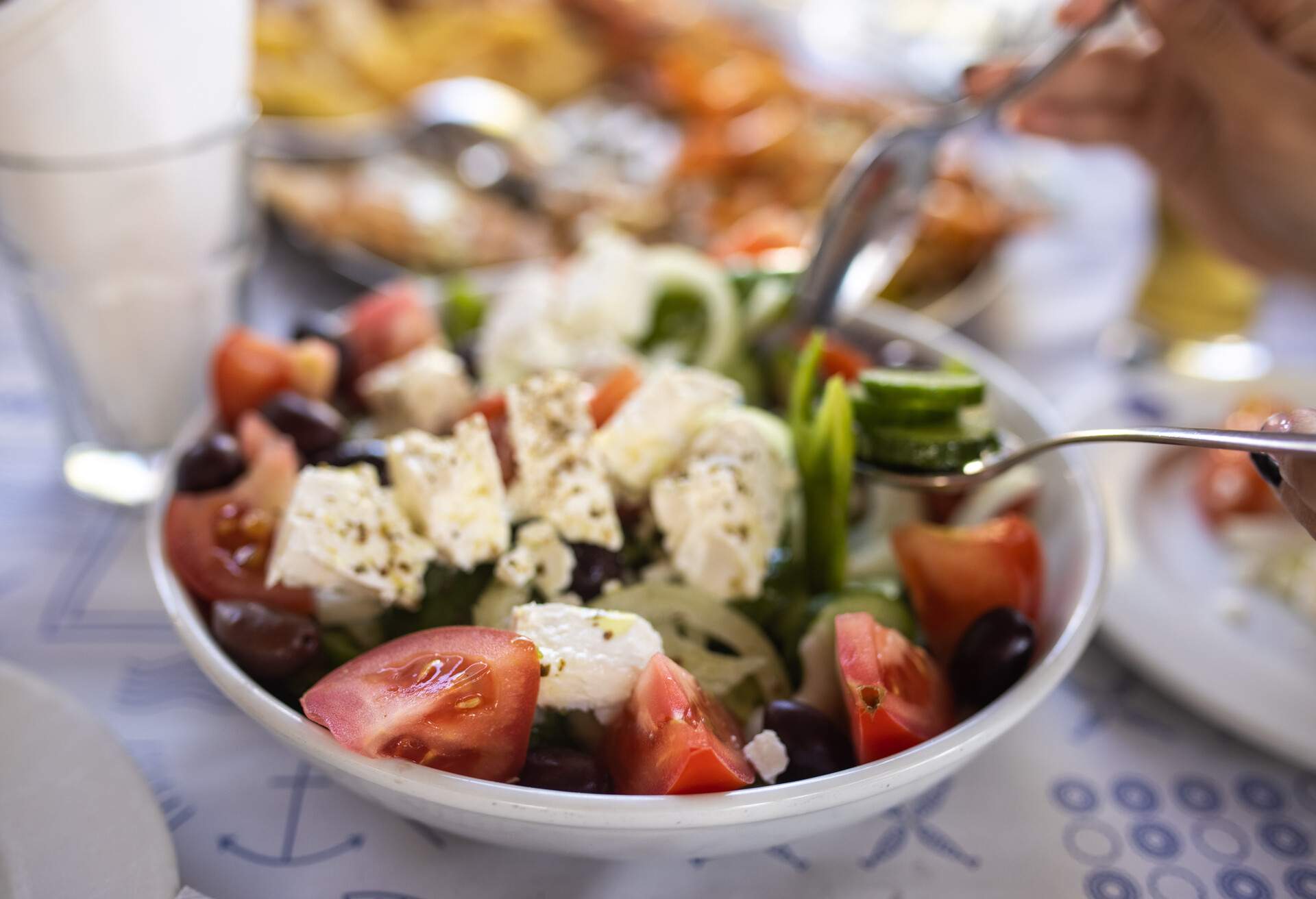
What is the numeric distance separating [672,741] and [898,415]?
532mm

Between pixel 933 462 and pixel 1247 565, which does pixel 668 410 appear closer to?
pixel 933 462

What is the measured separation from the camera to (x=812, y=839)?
105 centimetres

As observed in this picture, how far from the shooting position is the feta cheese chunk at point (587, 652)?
92 cm

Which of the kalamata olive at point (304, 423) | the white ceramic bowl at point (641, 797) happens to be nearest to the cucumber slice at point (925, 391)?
the white ceramic bowl at point (641, 797)

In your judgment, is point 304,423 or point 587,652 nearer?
point 587,652

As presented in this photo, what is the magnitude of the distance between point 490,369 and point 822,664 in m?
0.66

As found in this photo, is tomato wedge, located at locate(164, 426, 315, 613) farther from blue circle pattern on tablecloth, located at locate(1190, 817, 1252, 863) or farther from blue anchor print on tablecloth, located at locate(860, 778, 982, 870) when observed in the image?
blue circle pattern on tablecloth, located at locate(1190, 817, 1252, 863)

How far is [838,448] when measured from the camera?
1.16m

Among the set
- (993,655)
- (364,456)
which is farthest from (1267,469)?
(364,456)

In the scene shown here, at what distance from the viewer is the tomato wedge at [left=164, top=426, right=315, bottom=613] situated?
1.08 m

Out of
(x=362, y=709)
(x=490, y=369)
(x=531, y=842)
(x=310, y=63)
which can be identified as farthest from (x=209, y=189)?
(x=310, y=63)

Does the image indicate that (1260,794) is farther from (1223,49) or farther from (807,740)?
(1223,49)

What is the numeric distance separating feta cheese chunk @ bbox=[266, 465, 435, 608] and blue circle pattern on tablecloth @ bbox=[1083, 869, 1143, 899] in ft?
2.52

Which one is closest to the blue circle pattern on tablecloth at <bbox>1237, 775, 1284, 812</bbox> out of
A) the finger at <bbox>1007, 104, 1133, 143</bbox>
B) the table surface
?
the table surface
